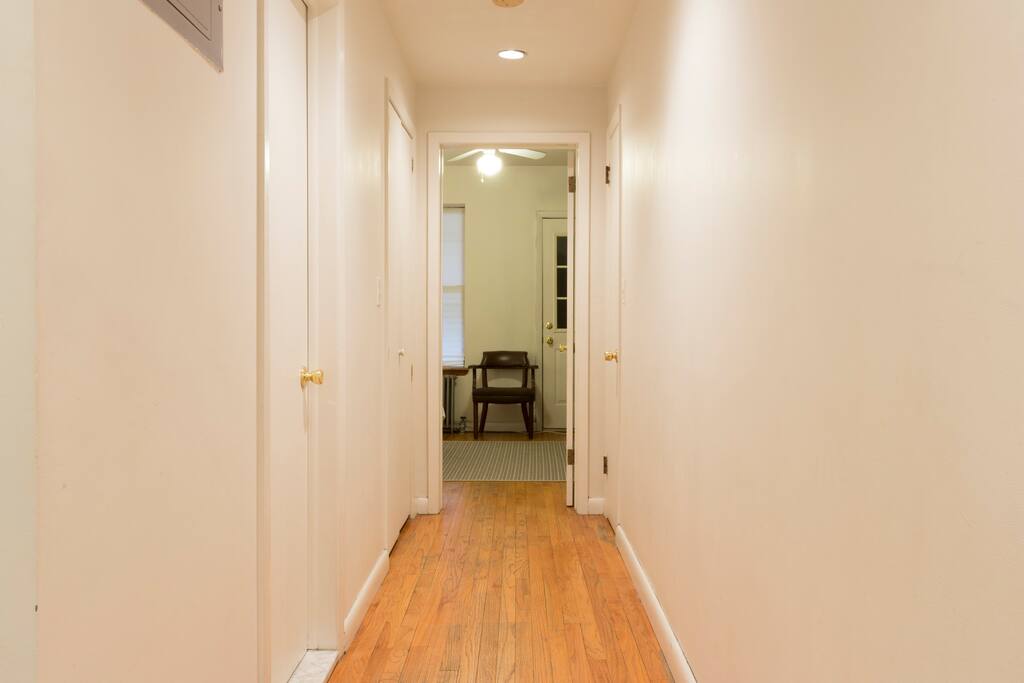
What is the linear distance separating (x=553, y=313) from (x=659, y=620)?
4647 mm

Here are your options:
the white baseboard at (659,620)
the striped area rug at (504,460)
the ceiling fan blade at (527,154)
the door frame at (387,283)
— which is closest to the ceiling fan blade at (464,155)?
the ceiling fan blade at (527,154)

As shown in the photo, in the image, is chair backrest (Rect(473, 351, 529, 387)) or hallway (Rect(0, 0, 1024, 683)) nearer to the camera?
hallway (Rect(0, 0, 1024, 683))

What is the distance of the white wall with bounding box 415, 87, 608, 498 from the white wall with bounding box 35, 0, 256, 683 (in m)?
2.68

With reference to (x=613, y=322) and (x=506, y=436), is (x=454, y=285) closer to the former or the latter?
(x=506, y=436)

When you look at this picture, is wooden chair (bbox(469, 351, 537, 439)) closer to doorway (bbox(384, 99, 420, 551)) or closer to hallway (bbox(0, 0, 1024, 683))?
doorway (bbox(384, 99, 420, 551))

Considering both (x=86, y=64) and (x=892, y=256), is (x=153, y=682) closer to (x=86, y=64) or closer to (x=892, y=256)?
(x=86, y=64)

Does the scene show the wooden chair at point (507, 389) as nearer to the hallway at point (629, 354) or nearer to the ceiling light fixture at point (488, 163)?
the ceiling light fixture at point (488, 163)

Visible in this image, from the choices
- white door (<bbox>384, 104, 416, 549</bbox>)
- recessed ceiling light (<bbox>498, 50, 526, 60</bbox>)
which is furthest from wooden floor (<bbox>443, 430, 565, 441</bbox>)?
recessed ceiling light (<bbox>498, 50, 526, 60</bbox>)

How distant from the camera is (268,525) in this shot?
5.26 ft

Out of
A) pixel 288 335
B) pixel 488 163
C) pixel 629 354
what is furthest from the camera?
pixel 488 163

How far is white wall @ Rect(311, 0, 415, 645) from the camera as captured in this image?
7.51 ft

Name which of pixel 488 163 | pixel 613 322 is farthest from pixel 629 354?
pixel 488 163

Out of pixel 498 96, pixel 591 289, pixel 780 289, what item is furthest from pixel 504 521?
pixel 780 289

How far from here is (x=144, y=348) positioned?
108cm
